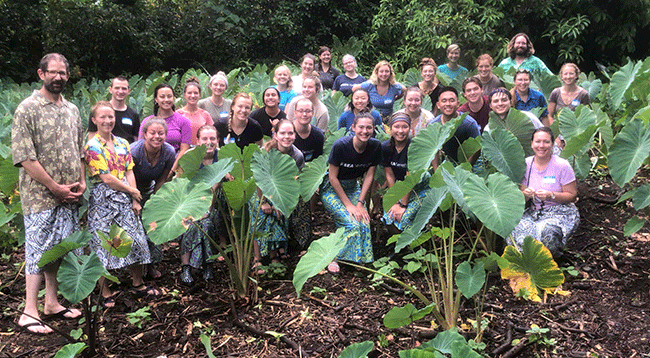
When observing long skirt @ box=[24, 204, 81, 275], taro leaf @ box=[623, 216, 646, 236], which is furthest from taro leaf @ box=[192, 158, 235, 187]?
taro leaf @ box=[623, 216, 646, 236]

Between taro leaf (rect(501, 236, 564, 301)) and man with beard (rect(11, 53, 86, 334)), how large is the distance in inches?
98.7

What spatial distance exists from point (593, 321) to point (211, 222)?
2.44 m

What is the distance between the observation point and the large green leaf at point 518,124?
3.98m

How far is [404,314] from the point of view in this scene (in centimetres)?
287

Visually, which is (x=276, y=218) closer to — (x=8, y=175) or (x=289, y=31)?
(x=8, y=175)

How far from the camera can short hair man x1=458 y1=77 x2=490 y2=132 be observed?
449 centimetres

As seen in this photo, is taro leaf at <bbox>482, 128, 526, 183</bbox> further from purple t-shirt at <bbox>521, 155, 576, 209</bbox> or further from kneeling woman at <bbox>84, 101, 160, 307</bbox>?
kneeling woman at <bbox>84, 101, 160, 307</bbox>

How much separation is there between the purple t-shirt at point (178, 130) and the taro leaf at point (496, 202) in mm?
2370

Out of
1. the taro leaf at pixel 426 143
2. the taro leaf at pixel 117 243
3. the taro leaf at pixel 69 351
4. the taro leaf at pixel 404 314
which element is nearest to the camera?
the taro leaf at pixel 69 351

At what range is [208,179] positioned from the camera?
3.33m

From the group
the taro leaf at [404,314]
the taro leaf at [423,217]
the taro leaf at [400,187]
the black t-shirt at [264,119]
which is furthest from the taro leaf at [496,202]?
the black t-shirt at [264,119]

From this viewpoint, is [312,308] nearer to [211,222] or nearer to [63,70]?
[211,222]

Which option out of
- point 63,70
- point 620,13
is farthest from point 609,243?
point 620,13

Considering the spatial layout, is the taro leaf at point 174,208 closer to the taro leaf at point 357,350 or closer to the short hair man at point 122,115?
the taro leaf at point 357,350
